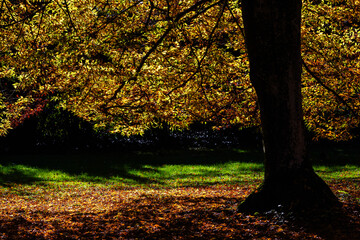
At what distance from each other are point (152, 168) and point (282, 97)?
10222 millimetres

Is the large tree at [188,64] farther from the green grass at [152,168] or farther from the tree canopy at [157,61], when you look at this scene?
the green grass at [152,168]

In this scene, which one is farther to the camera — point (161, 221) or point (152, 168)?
point (152, 168)

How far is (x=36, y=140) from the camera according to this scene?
17609 millimetres

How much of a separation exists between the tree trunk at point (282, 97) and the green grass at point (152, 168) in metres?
6.19

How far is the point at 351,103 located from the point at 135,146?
12266 millimetres

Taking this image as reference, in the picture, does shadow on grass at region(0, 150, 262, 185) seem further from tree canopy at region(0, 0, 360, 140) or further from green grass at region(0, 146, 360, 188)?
tree canopy at region(0, 0, 360, 140)

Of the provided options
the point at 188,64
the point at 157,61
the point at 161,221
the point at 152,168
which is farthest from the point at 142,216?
the point at 152,168

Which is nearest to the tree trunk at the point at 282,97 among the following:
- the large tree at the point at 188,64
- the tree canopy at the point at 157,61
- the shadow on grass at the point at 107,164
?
the large tree at the point at 188,64

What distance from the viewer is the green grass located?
12461 millimetres

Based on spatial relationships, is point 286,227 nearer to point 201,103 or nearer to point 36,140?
point 201,103

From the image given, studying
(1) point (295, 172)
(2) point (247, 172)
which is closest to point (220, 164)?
(2) point (247, 172)

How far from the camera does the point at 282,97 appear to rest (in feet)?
17.1

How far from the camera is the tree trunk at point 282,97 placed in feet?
16.8

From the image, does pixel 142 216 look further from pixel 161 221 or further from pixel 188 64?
pixel 188 64
